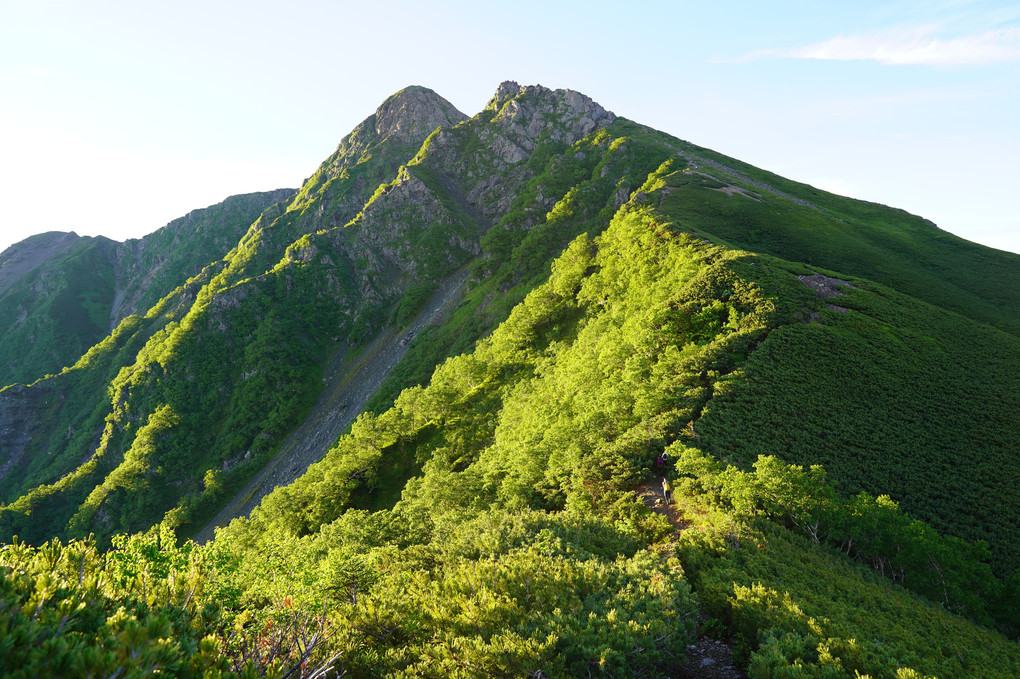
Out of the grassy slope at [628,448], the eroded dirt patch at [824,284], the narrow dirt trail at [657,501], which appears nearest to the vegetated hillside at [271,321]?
the grassy slope at [628,448]

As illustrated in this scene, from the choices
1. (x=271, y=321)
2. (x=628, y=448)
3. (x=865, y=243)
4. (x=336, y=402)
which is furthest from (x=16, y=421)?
(x=865, y=243)

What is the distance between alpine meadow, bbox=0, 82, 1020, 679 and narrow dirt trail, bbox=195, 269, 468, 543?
94 cm

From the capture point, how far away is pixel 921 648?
62.2 ft

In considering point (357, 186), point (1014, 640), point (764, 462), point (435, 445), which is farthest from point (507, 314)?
point (357, 186)

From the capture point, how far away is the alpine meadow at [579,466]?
54.2ft

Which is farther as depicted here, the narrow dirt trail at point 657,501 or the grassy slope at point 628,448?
the narrow dirt trail at point 657,501

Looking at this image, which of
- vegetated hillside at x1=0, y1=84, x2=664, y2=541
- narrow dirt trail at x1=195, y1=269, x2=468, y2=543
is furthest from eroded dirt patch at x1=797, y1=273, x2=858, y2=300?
narrow dirt trail at x1=195, y1=269, x2=468, y2=543

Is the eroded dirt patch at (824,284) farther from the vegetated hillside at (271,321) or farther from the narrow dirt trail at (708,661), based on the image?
the vegetated hillside at (271,321)

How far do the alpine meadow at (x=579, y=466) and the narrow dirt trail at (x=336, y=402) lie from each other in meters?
0.94

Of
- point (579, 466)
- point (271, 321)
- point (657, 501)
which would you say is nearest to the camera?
point (657, 501)

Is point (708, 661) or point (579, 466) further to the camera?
point (579, 466)

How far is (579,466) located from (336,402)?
9606 cm

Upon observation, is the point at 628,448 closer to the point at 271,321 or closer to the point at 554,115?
the point at 271,321

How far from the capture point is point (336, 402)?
115938 millimetres
